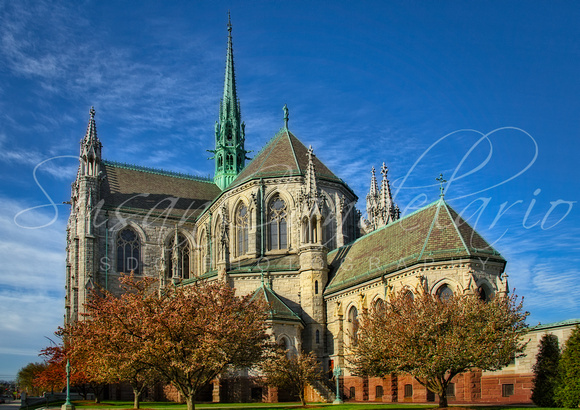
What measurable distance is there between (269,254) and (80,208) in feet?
65.7

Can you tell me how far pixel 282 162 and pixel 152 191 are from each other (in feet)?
59.2

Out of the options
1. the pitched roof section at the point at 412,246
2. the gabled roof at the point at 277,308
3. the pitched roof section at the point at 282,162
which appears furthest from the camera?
the pitched roof section at the point at 282,162

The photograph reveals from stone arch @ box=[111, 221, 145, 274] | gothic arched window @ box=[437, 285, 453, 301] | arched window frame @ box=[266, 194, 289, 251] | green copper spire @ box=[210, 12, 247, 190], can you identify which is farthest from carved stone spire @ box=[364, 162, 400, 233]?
green copper spire @ box=[210, 12, 247, 190]

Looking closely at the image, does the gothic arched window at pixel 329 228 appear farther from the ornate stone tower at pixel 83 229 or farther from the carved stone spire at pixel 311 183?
the ornate stone tower at pixel 83 229

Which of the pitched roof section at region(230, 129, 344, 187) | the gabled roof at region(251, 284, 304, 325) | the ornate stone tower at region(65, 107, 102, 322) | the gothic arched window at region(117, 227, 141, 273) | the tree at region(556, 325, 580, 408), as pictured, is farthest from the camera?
the gothic arched window at region(117, 227, 141, 273)

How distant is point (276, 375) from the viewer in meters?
36.2

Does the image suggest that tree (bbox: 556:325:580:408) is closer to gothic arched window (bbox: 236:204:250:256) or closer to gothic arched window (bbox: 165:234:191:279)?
gothic arched window (bbox: 236:204:250:256)

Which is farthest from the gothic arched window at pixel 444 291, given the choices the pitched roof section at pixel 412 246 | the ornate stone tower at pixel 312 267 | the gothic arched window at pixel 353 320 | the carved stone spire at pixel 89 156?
the carved stone spire at pixel 89 156

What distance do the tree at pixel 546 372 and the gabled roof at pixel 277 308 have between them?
16.5m

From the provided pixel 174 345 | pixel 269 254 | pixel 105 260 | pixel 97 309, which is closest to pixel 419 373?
pixel 174 345

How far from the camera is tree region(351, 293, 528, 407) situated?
27.4m

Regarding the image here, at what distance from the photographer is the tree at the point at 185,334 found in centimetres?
2711

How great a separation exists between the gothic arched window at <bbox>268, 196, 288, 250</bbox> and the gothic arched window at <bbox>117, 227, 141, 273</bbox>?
1614 centimetres

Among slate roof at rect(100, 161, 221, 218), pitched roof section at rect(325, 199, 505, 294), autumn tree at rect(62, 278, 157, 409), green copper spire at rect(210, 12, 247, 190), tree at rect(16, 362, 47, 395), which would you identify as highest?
green copper spire at rect(210, 12, 247, 190)
